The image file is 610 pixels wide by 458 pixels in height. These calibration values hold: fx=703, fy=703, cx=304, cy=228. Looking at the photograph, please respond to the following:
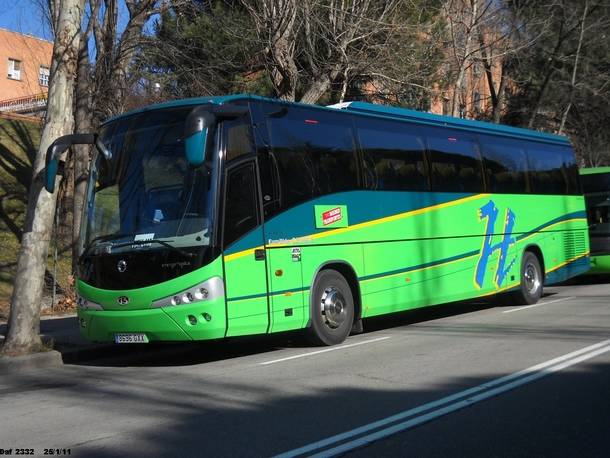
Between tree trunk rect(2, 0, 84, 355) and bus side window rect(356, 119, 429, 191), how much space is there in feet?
15.0

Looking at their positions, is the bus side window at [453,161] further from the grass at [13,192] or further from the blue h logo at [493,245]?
the grass at [13,192]

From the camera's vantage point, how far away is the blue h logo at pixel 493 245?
549 inches

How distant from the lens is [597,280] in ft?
72.6

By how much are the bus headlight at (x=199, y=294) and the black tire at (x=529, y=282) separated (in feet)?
28.3

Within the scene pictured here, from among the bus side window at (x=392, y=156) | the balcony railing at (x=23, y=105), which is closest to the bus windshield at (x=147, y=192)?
the bus side window at (x=392, y=156)

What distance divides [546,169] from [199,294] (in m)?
10.4

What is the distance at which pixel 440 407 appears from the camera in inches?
256

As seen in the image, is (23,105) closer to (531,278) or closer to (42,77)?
(42,77)

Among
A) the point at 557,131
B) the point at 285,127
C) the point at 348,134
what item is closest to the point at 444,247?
the point at 348,134

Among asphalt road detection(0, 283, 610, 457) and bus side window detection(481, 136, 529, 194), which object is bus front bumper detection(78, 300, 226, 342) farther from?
bus side window detection(481, 136, 529, 194)

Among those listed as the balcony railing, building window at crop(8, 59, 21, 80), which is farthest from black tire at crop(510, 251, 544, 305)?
building window at crop(8, 59, 21, 80)

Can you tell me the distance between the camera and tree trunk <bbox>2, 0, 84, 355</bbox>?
33.2ft

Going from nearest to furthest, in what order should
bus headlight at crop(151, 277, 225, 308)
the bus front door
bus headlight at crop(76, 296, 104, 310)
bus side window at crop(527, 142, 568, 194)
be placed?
bus headlight at crop(151, 277, 225, 308)
the bus front door
bus headlight at crop(76, 296, 104, 310)
bus side window at crop(527, 142, 568, 194)

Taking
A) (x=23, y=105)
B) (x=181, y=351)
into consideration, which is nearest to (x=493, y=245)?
(x=181, y=351)
